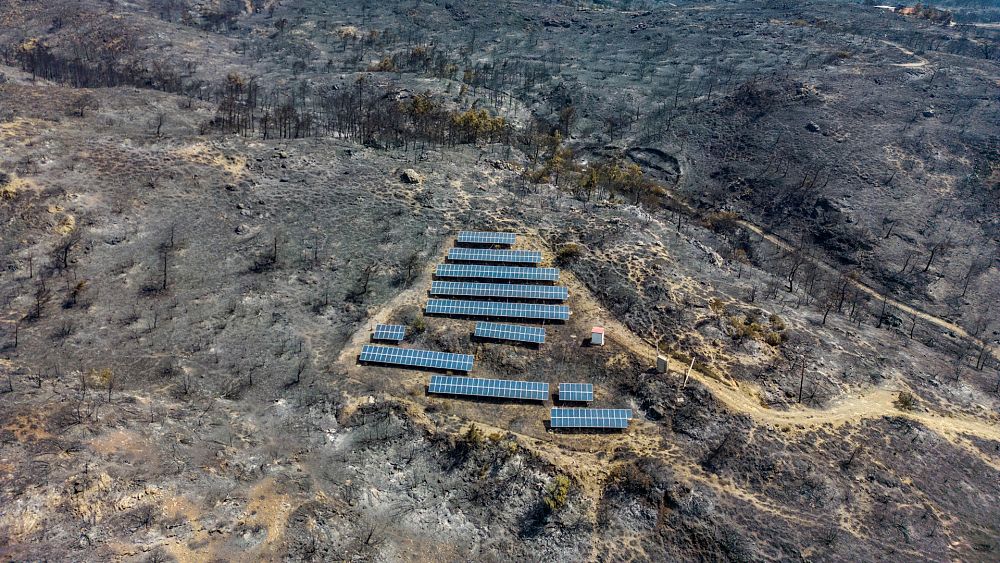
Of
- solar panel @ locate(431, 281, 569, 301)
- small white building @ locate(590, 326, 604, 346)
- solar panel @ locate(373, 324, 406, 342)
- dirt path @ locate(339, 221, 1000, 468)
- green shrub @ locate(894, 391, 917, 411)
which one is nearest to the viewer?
dirt path @ locate(339, 221, 1000, 468)

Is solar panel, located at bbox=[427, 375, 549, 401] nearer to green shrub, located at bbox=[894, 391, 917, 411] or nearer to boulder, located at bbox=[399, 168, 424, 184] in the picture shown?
green shrub, located at bbox=[894, 391, 917, 411]

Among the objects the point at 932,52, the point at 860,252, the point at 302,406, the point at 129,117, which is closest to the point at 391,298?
the point at 302,406

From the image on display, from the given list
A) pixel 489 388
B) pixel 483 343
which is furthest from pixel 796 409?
pixel 483 343

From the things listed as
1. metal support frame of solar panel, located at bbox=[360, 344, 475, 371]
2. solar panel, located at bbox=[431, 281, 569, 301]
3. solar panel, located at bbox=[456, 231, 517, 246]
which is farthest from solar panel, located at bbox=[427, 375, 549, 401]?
solar panel, located at bbox=[456, 231, 517, 246]

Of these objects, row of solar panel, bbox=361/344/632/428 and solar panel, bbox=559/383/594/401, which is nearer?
row of solar panel, bbox=361/344/632/428

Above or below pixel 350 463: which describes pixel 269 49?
above

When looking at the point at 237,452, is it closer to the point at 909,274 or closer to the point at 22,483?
the point at 22,483

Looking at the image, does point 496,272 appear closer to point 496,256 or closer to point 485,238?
point 496,256
